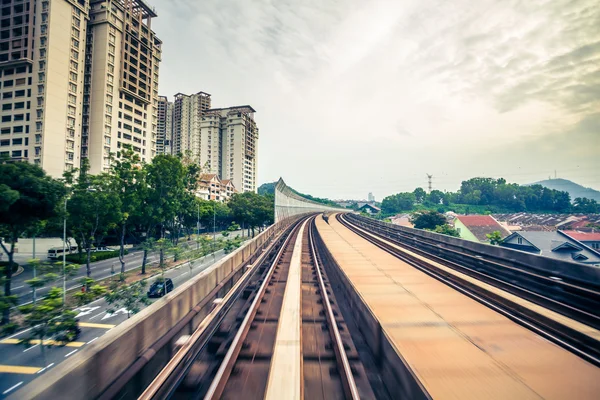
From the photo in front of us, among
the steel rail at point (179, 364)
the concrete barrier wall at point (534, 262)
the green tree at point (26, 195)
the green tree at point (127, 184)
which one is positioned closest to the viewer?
the steel rail at point (179, 364)

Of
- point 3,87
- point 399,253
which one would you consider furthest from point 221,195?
point 399,253

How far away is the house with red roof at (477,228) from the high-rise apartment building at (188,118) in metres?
85.6

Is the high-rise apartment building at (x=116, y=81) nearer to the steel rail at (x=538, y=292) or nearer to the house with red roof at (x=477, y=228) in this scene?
the steel rail at (x=538, y=292)

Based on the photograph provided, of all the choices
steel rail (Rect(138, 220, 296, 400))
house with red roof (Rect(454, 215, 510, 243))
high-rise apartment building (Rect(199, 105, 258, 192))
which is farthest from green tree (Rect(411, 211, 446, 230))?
high-rise apartment building (Rect(199, 105, 258, 192))

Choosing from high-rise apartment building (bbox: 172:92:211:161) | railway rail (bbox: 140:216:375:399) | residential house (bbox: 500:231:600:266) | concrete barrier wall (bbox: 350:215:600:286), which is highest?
high-rise apartment building (bbox: 172:92:211:161)

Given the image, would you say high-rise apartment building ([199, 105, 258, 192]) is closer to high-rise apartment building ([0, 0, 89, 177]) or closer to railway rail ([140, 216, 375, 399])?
high-rise apartment building ([0, 0, 89, 177])

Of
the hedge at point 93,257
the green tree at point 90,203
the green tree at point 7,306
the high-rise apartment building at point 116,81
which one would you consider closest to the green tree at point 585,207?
the green tree at point 7,306

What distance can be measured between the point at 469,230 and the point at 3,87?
74.5 meters

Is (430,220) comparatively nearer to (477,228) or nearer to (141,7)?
(477,228)

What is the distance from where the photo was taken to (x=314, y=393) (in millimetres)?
3521

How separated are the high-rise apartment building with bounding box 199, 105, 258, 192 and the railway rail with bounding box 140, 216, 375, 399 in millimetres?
82710

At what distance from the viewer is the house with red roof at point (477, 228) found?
36.2 m

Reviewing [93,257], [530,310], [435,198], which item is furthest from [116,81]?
[435,198]

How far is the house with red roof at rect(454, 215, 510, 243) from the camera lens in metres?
36.2
